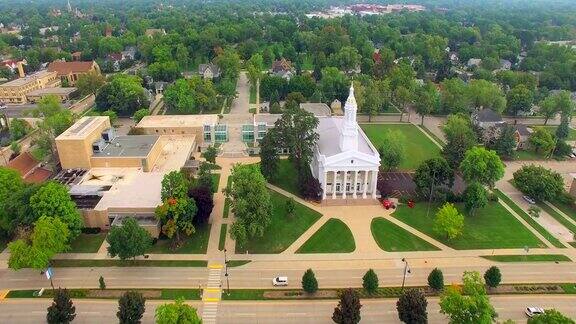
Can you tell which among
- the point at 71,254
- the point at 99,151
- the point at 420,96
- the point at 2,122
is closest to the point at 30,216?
the point at 71,254

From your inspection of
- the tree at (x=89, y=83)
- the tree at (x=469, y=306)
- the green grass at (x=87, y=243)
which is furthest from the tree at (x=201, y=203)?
the tree at (x=89, y=83)

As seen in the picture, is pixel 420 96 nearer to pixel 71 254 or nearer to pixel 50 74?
pixel 71 254

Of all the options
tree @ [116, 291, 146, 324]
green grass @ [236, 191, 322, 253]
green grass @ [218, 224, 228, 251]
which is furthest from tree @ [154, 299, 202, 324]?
green grass @ [218, 224, 228, 251]

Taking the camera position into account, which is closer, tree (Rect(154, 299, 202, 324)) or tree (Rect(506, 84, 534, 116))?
tree (Rect(154, 299, 202, 324))

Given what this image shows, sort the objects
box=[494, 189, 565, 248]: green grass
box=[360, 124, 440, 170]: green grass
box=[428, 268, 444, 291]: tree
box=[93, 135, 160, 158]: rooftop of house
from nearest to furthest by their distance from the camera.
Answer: box=[428, 268, 444, 291]: tree → box=[494, 189, 565, 248]: green grass → box=[93, 135, 160, 158]: rooftop of house → box=[360, 124, 440, 170]: green grass

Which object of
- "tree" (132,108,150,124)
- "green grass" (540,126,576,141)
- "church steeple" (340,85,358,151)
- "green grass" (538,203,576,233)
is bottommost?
"green grass" (538,203,576,233)

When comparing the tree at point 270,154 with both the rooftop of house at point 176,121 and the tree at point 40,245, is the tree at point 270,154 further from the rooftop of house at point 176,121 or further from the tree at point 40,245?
the tree at point 40,245

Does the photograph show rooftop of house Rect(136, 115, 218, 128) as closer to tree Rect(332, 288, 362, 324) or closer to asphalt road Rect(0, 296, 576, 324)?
asphalt road Rect(0, 296, 576, 324)

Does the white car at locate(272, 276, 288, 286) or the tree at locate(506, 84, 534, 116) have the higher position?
the tree at locate(506, 84, 534, 116)
